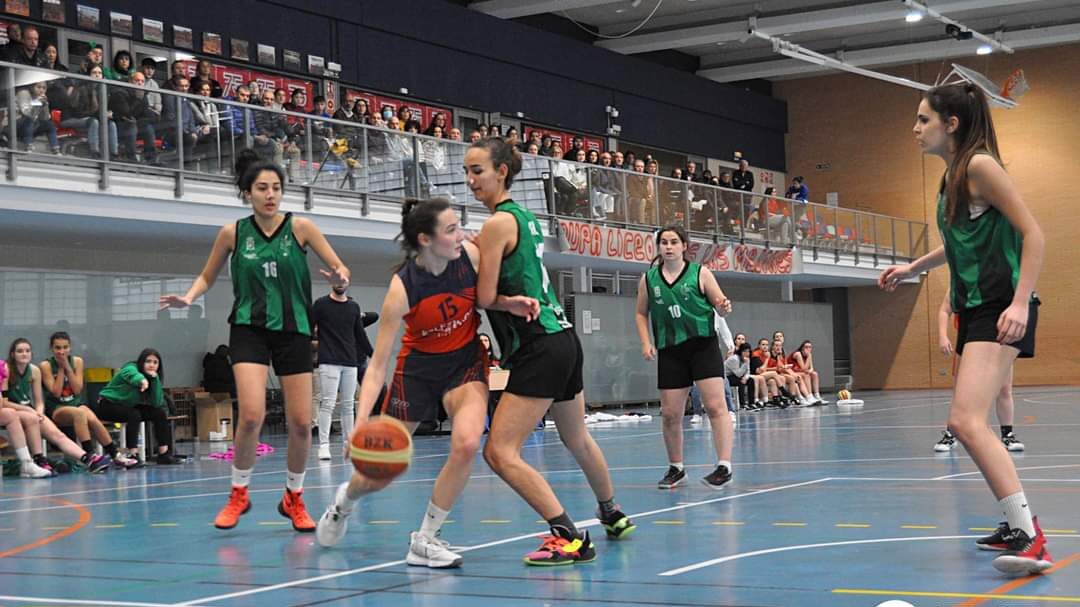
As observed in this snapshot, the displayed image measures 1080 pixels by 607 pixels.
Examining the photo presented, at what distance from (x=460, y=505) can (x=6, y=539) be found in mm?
2812

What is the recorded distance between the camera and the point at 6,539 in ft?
25.8

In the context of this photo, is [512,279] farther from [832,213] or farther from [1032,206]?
[1032,206]

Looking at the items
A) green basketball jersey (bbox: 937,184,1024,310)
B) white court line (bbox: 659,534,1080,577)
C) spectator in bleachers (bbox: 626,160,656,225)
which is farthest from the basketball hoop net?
green basketball jersey (bbox: 937,184,1024,310)

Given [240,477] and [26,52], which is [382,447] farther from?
[26,52]

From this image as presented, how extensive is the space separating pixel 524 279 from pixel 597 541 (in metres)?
1.53

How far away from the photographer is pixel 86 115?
14578 mm

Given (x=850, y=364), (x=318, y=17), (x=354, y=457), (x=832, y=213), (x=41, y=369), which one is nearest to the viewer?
(x=354, y=457)

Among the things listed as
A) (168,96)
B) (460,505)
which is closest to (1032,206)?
(168,96)

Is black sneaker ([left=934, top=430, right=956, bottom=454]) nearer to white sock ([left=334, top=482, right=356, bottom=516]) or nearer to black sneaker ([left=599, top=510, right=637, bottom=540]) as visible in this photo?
black sneaker ([left=599, top=510, right=637, bottom=540])

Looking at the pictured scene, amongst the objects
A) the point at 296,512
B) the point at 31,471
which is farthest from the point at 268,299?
the point at 31,471

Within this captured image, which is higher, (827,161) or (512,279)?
(827,161)

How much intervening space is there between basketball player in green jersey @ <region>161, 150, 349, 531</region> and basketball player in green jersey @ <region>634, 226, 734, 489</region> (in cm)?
295

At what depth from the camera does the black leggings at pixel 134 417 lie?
14.6 meters

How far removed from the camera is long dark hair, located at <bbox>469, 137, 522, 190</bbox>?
627cm
